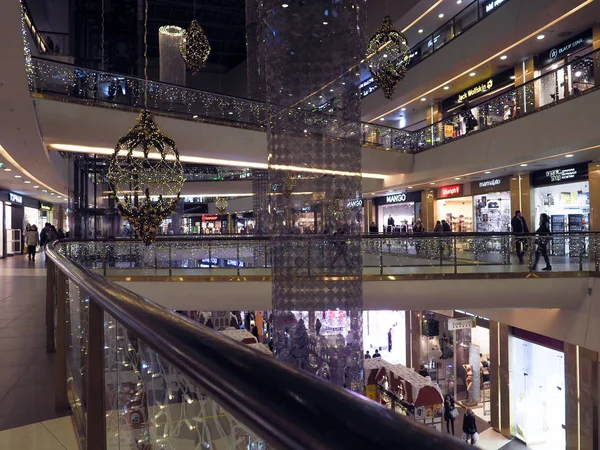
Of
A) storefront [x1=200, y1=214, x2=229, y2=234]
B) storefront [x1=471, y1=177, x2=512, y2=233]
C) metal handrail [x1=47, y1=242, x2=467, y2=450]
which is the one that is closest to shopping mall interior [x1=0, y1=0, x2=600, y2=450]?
metal handrail [x1=47, y1=242, x2=467, y2=450]

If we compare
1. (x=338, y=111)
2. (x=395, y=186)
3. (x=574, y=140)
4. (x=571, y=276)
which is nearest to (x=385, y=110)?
(x=395, y=186)

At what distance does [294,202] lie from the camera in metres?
5.59

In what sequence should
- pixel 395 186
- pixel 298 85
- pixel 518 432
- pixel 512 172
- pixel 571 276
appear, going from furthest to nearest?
pixel 395 186 → pixel 512 172 → pixel 518 432 → pixel 571 276 → pixel 298 85

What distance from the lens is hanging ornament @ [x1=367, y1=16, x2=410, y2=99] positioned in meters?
7.79

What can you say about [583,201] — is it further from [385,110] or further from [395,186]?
[385,110]

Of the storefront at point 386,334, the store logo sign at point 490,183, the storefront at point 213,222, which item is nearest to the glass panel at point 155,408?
the storefront at point 386,334

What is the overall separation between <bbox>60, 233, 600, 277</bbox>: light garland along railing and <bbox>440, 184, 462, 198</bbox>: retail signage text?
8978mm

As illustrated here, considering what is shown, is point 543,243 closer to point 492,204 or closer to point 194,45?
point 492,204

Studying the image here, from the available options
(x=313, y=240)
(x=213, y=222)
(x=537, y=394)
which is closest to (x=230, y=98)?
(x=313, y=240)

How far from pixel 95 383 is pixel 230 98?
12566mm

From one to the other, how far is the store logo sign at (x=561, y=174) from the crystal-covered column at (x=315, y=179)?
1131 centimetres

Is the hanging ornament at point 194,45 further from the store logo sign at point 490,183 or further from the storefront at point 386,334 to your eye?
the store logo sign at point 490,183

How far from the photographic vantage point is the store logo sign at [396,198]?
78.6ft

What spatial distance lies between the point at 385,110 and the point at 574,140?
11.6 m
